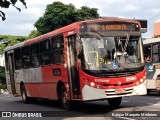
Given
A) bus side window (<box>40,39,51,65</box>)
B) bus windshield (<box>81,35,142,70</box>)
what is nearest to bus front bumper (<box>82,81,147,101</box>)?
bus windshield (<box>81,35,142,70</box>)

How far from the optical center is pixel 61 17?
54000mm

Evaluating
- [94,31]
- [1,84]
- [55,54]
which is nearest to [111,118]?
[94,31]

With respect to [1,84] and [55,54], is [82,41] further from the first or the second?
[1,84]

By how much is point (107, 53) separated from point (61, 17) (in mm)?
39944

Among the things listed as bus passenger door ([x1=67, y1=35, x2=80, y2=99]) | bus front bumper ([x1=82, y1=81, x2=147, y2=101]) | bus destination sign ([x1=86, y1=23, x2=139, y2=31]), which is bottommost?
bus front bumper ([x1=82, y1=81, x2=147, y2=101])

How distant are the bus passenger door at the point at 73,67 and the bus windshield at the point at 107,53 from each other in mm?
703

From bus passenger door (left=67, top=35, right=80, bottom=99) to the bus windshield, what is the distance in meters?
0.70

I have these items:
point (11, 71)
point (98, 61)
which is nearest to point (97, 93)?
point (98, 61)

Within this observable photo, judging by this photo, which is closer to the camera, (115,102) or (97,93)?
(97,93)

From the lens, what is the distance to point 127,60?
48.8 ft

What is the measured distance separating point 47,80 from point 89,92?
14.5 feet

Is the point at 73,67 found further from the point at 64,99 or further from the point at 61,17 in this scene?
the point at 61,17

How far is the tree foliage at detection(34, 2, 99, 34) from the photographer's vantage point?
53531mm

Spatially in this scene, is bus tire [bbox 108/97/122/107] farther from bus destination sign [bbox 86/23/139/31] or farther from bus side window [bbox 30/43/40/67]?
bus side window [bbox 30/43/40/67]
